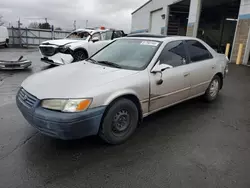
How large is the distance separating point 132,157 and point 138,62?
1.55 meters

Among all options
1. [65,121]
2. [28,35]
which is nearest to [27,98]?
[65,121]

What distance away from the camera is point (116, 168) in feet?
8.31

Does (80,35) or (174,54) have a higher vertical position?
(80,35)

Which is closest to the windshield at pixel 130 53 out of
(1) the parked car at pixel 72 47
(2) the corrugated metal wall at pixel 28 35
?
(1) the parked car at pixel 72 47

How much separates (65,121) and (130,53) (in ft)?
6.02

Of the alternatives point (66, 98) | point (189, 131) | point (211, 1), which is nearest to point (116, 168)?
point (66, 98)

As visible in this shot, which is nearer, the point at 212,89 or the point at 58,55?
the point at 212,89

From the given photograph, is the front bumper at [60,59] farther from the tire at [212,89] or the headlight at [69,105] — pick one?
the headlight at [69,105]

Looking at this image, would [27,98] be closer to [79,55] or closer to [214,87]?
[214,87]

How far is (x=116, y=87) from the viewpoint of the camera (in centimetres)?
282

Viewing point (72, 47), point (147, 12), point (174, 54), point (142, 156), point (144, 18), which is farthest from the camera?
point (144, 18)

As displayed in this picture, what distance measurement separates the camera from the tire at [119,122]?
110 inches

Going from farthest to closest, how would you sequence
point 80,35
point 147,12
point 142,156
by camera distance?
point 147,12, point 80,35, point 142,156

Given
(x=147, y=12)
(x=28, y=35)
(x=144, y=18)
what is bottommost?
(x=28, y=35)
